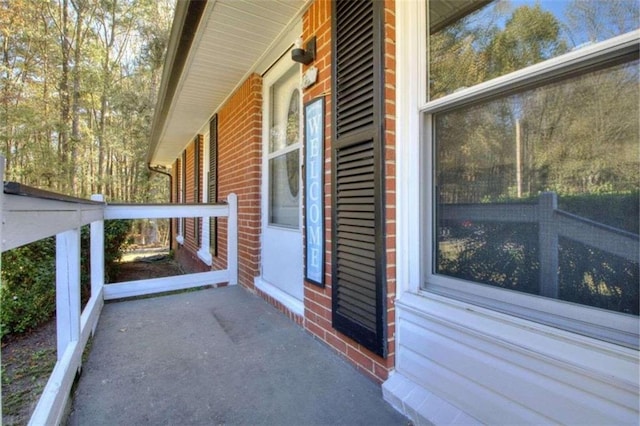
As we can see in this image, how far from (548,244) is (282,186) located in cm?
242

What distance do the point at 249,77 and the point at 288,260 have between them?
7.18 feet

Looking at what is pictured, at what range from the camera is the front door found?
2891 mm

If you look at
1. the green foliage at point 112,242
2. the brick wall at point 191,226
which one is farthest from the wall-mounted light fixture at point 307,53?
the green foliage at point 112,242

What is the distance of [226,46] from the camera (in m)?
2.99

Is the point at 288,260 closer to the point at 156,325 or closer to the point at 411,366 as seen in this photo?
the point at 156,325

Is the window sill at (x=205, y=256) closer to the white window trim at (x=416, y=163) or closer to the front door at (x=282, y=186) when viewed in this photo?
Answer: the front door at (x=282, y=186)

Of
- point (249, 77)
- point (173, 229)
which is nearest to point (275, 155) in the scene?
point (249, 77)

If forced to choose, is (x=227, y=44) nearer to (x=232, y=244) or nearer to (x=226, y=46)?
(x=226, y=46)

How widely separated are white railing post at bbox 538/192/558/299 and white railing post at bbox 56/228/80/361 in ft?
7.36

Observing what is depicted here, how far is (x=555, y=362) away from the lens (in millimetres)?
1072

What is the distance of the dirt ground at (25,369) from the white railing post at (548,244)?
8.49 feet

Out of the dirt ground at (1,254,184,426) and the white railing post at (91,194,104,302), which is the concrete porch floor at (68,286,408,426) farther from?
the white railing post at (91,194,104,302)

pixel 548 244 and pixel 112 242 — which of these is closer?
pixel 548 244

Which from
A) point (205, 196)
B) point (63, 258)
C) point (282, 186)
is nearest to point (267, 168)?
point (282, 186)
